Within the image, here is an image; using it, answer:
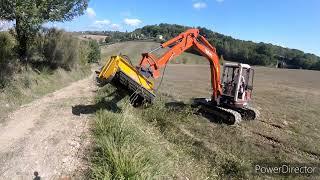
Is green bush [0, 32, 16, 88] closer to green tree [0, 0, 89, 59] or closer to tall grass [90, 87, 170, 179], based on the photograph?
green tree [0, 0, 89, 59]

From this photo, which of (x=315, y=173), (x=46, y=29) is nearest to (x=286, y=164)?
(x=315, y=173)

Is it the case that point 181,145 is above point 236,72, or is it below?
below

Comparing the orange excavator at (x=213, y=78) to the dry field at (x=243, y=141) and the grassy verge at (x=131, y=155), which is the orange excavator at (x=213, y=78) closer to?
the dry field at (x=243, y=141)

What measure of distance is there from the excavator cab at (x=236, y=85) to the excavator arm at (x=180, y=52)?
14.2 inches

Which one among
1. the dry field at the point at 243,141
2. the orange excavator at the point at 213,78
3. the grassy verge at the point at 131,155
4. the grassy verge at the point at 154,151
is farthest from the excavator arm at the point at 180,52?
the grassy verge at the point at 131,155

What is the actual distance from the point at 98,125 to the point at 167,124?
10.9 feet

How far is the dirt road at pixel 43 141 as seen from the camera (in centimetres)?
852

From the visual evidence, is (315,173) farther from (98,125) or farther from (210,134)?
(98,125)

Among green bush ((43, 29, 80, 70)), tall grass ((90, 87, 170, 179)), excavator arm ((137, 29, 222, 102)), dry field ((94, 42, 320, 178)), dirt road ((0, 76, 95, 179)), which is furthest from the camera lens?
green bush ((43, 29, 80, 70))

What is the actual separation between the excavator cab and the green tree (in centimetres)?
953

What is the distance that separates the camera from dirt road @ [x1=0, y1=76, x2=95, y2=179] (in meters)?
8.52

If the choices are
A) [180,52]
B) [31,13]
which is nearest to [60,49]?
[31,13]

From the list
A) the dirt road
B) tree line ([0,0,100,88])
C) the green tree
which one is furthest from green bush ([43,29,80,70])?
the dirt road

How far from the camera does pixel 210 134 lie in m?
13.5
